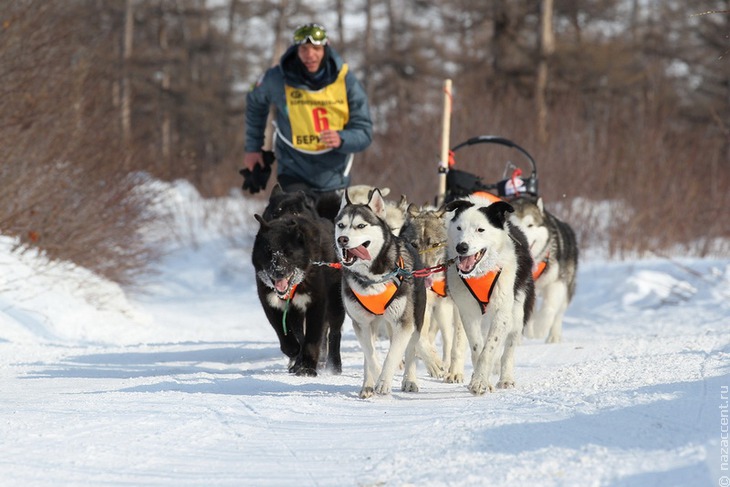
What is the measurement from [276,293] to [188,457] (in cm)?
245

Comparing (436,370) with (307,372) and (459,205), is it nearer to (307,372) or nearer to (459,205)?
(307,372)

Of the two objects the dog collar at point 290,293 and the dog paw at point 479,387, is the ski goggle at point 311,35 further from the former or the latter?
the dog paw at point 479,387

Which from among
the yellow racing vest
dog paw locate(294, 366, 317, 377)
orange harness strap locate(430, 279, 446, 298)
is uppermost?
the yellow racing vest

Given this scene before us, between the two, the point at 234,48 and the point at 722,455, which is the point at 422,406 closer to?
the point at 722,455

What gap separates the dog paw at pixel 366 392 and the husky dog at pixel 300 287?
3.36ft

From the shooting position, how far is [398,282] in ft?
16.8

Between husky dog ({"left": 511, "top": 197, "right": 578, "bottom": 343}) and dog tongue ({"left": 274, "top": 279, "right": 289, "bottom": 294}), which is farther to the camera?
husky dog ({"left": 511, "top": 197, "right": 578, "bottom": 343})

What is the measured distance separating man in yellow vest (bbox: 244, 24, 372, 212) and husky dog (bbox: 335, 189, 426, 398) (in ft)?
6.21

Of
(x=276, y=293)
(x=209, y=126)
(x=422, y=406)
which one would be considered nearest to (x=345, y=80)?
(x=276, y=293)

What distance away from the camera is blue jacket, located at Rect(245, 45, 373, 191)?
7.12 metres

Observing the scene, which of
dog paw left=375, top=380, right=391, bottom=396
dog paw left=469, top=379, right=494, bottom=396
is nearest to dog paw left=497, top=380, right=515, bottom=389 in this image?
dog paw left=469, top=379, right=494, bottom=396

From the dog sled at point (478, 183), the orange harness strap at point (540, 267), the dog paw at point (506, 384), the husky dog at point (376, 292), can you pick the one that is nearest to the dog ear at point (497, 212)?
the husky dog at point (376, 292)

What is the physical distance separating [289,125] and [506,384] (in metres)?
2.83

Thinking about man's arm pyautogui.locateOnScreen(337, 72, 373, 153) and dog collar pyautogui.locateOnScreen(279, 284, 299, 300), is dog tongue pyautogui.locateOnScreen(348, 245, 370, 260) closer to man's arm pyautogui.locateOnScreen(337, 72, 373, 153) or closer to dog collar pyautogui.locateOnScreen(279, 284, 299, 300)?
dog collar pyautogui.locateOnScreen(279, 284, 299, 300)
